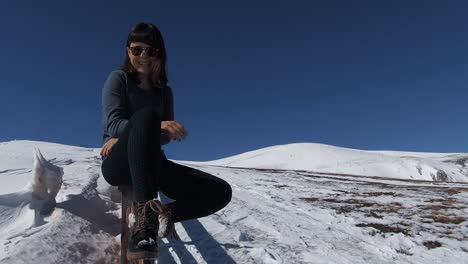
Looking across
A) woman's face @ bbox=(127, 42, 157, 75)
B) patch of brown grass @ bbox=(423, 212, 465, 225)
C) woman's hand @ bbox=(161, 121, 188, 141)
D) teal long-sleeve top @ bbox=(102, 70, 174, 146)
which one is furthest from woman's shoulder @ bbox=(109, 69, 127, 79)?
patch of brown grass @ bbox=(423, 212, 465, 225)

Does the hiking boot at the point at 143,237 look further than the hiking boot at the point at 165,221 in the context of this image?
No

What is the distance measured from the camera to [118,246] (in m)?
3.47

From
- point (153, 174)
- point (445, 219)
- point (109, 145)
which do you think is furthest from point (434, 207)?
point (109, 145)

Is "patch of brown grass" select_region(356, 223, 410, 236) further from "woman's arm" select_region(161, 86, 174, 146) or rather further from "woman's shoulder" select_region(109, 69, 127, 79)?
"woman's shoulder" select_region(109, 69, 127, 79)

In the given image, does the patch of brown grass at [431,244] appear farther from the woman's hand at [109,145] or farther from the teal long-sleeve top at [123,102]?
the woman's hand at [109,145]

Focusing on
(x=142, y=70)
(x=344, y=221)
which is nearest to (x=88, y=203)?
(x=142, y=70)

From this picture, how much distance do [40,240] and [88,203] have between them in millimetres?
1293

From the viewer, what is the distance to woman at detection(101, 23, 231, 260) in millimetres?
2562

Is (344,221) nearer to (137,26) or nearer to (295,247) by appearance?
(295,247)

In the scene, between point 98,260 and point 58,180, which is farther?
point 58,180

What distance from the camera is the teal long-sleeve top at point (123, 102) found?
3270 millimetres

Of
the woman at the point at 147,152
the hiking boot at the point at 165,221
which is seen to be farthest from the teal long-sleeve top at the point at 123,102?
the hiking boot at the point at 165,221

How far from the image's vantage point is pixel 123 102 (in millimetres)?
3471

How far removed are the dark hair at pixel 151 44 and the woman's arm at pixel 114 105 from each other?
0.15 metres
